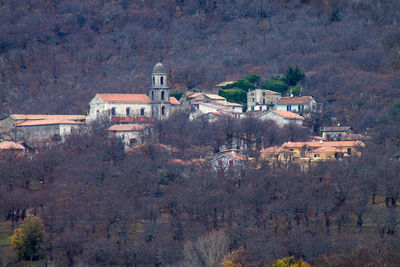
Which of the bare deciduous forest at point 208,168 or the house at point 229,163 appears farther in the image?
the house at point 229,163

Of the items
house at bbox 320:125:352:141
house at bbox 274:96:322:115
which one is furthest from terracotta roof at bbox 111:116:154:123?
house at bbox 320:125:352:141

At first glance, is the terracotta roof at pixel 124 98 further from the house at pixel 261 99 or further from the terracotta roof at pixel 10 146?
the house at pixel 261 99

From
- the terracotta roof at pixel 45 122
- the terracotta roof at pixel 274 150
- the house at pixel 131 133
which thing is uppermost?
the terracotta roof at pixel 45 122

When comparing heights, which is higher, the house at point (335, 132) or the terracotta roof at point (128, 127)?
the terracotta roof at point (128, 127)

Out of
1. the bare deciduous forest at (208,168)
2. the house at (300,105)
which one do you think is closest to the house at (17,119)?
the bare deciduous forest at (208,168)

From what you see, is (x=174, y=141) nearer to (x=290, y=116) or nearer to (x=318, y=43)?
(x=290, y=116)

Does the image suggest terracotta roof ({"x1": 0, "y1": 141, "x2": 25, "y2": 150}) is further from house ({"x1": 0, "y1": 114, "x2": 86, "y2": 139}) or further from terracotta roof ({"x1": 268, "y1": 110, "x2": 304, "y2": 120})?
terracotta roof ({"x1": 268, "y1": 110, "x2": 304, "y2": 120})

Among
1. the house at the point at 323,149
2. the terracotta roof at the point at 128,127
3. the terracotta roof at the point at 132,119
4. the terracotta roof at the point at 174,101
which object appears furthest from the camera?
the terracotta roof at the point at 174,101

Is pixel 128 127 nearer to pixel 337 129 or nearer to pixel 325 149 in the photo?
pixel 325 149

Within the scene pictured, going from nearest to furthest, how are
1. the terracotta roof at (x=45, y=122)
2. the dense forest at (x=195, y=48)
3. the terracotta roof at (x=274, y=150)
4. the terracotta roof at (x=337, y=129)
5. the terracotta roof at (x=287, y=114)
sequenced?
the terracotta roof at (x=274, y=150) < the terracotta roof at (x=337, y=129) < the terracotta roof at (x=287, y=114) < the terracotta roof at (x=45, y=122) < the dense forest at (x=195, y=48)
